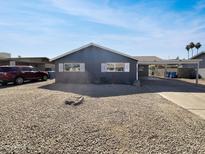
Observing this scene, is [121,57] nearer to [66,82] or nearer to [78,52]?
[78,52]

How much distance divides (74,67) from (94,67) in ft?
7.06

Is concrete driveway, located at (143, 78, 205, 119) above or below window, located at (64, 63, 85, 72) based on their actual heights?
below

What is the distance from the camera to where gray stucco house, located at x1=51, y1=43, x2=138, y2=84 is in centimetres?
1692

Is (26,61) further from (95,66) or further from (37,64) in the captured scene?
(95,66)

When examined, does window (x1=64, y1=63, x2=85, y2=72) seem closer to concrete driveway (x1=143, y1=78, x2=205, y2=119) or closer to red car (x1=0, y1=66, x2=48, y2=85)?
red car (x1=0, y1=66, x2=48, y2=85)

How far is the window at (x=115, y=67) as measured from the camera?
1694cm

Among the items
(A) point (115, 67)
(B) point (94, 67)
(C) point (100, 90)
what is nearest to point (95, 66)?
(B) point (94, 67)

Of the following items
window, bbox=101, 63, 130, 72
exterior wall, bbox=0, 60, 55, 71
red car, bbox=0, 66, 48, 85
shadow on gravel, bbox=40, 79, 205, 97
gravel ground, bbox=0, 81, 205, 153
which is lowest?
gravel ground, bbox=0, 81, 205, 153

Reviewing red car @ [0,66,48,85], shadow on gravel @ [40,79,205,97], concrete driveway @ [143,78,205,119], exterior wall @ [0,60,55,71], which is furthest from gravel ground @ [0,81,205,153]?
Result: exterior wall @ [0,60,55,71]

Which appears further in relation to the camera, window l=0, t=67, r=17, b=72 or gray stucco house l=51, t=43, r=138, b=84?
gray stucco house l=51, t=43, r=138, b=84

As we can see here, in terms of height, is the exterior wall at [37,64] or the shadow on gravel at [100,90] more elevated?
the exterior wall at [37,64]

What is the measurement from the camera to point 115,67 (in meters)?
17.2

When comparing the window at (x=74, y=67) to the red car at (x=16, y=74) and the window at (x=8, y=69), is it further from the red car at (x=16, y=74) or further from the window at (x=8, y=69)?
the window at (x=8, y=69)

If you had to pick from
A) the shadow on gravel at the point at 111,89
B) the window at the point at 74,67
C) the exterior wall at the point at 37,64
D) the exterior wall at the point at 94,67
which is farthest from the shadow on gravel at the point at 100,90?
the exterior wall at the point at 37,64
